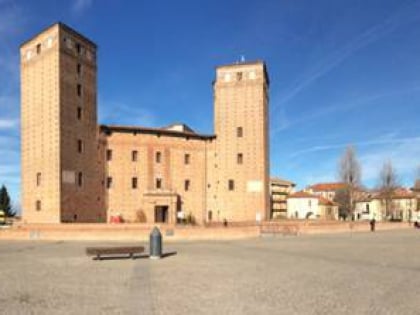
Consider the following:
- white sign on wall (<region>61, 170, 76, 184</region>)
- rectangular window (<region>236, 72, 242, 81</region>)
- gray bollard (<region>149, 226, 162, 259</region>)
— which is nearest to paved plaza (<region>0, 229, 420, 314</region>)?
gray bollard (<region>149, 226, 162, 259</region>)

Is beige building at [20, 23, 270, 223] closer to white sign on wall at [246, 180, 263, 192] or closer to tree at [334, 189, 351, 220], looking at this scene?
white sign on wall at [246, 180, 263, 192]

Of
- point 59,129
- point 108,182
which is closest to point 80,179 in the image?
point 108,182

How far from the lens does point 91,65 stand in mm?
43906

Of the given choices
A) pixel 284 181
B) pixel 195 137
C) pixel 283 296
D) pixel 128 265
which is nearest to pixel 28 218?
pixel 195 137

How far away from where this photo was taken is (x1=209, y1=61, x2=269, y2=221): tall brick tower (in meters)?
47.5

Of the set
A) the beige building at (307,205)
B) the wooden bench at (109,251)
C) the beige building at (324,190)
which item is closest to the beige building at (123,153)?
the wooden bench at (109,251)

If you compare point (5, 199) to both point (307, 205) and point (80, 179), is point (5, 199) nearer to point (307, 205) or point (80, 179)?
point (80, 179)

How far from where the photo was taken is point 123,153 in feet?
152

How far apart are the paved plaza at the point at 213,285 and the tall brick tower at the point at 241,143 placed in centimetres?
3090

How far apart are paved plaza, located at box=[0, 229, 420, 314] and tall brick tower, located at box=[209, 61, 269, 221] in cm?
3090

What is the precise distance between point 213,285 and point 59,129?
104ft

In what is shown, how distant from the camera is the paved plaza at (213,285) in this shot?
8086 millimetres

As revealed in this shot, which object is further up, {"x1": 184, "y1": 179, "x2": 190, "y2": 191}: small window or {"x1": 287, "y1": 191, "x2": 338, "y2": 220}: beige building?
{"x1": 184, "y1": 179, "x2": 190, "y2": 191}: small window

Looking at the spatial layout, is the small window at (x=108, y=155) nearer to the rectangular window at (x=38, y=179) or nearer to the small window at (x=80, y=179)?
the small window at (x=80, y=179)
